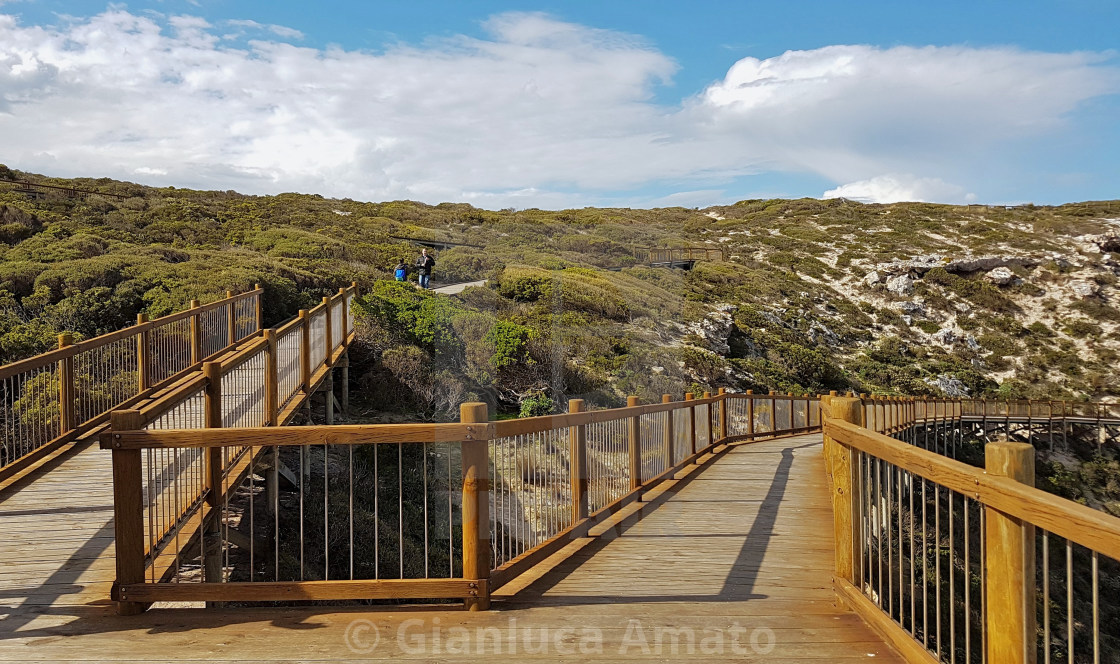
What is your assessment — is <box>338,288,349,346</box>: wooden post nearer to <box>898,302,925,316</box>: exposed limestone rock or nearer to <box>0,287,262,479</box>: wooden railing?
<box>0,287,262,479</box>: wooden railing

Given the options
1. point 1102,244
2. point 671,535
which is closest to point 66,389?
point 671,535

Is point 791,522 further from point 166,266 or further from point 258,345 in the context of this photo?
point 166,266

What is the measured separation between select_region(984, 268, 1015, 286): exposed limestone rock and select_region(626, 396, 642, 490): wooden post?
50.6m

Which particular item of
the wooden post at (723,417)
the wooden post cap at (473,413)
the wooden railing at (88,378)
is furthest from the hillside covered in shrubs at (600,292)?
the wooden post cap at (473,413)

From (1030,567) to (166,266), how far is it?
78.4ft

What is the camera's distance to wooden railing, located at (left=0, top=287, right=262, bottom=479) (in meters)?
8.47

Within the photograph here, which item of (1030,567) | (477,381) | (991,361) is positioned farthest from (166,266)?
(991,361)

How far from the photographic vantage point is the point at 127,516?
14.1ft

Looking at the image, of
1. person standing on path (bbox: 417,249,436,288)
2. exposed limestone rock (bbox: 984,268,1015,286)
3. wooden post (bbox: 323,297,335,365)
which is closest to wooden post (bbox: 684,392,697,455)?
wooden post (bbox: 323,297,335,365)

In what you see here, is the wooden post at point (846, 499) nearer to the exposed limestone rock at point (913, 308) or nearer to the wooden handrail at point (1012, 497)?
the wooden handrail at point (1012, 497)

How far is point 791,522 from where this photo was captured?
7.77 metres

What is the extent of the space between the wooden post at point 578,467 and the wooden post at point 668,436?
334 centimetres

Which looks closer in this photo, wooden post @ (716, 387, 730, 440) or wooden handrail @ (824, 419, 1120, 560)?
wooden handrail @ (824, 419, 1120, 560)

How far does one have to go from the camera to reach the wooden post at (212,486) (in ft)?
20.8
